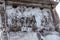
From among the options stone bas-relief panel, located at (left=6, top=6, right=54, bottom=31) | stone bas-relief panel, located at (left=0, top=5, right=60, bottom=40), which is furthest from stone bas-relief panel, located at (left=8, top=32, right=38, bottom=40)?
stone bas-relief panel, located at (left=6, top=6, right=54, bottom=31)

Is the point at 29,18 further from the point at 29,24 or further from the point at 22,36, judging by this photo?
the point at 22,36

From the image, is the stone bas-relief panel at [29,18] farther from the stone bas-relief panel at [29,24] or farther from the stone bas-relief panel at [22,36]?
the stone bas-relief panel at [22,36]

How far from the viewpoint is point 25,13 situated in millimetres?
2422

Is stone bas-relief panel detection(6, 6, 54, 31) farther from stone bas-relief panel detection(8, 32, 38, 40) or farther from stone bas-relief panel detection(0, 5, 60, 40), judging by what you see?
stone bas-relief panel detection(8, 32, 38, 40)

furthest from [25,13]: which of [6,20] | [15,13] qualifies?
[6,20]

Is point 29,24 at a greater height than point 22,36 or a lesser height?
greater

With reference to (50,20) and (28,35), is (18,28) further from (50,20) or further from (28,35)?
(50,20)

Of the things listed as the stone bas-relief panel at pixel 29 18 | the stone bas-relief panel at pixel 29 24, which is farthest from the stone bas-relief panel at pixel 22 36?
the stone bas-relief panel at pixel 29 18

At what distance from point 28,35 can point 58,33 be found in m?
0.46

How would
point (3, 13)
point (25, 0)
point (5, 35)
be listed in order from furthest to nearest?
1. point (25, 0)
2. point (3, 13)
3. point (5, 35)

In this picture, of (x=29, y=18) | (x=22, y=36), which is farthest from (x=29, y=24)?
(x=22, y=36)

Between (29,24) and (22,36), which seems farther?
(29,24)

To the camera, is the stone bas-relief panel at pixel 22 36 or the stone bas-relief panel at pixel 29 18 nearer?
the stone bas-relief panel at pixel 22 36

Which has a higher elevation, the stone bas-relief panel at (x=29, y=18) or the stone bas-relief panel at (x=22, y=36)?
the stone bas-relief panel at (x=29, y=18)
